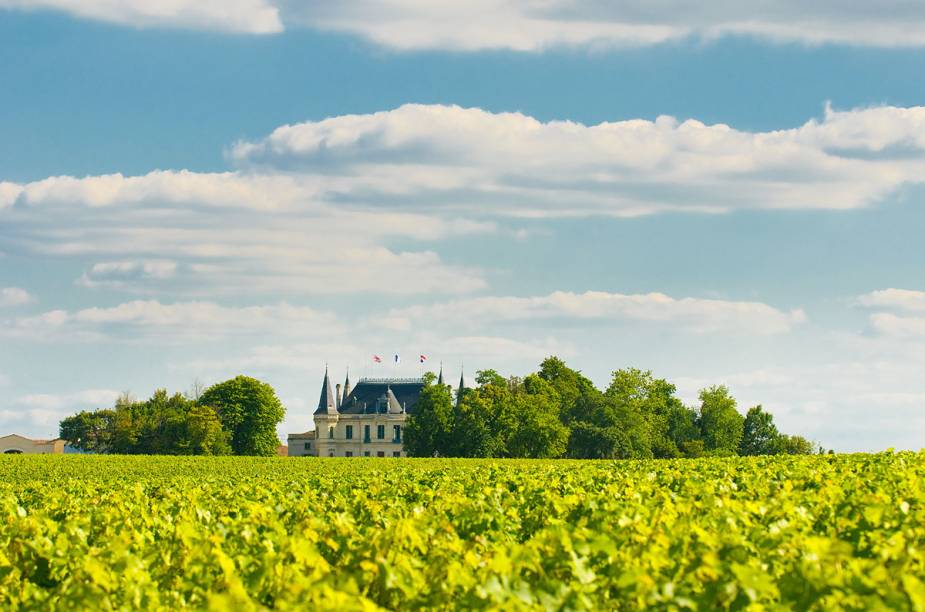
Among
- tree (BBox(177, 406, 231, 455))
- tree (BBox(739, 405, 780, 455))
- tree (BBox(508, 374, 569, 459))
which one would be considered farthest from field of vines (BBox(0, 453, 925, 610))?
tree (BBox(739, 405, 780, 455))

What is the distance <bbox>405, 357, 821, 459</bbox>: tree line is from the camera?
110 meters

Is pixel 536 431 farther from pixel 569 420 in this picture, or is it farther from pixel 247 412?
pixel 247 412

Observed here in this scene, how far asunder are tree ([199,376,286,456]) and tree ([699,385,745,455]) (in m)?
45.9

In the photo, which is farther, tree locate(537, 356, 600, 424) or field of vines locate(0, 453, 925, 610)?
tree locate(537, 356, 600, 424)

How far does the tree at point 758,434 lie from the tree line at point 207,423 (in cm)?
5387

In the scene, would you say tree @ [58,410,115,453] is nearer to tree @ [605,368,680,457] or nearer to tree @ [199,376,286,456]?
tree @ [199,376,286,456]

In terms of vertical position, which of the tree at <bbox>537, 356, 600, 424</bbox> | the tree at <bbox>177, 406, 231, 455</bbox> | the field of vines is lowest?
the field of vines

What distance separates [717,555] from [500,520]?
345cm

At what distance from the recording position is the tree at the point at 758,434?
138 metres

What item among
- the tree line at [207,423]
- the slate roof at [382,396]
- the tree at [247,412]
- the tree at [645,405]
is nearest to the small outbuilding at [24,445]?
the tree line at [207,423]

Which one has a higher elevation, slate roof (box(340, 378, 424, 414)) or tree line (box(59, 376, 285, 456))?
slate roof (box(340, 378, 424, 414))

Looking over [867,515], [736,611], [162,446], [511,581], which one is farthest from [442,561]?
[162,446]

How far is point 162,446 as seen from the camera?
12419cm

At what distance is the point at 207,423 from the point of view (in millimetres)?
118688
